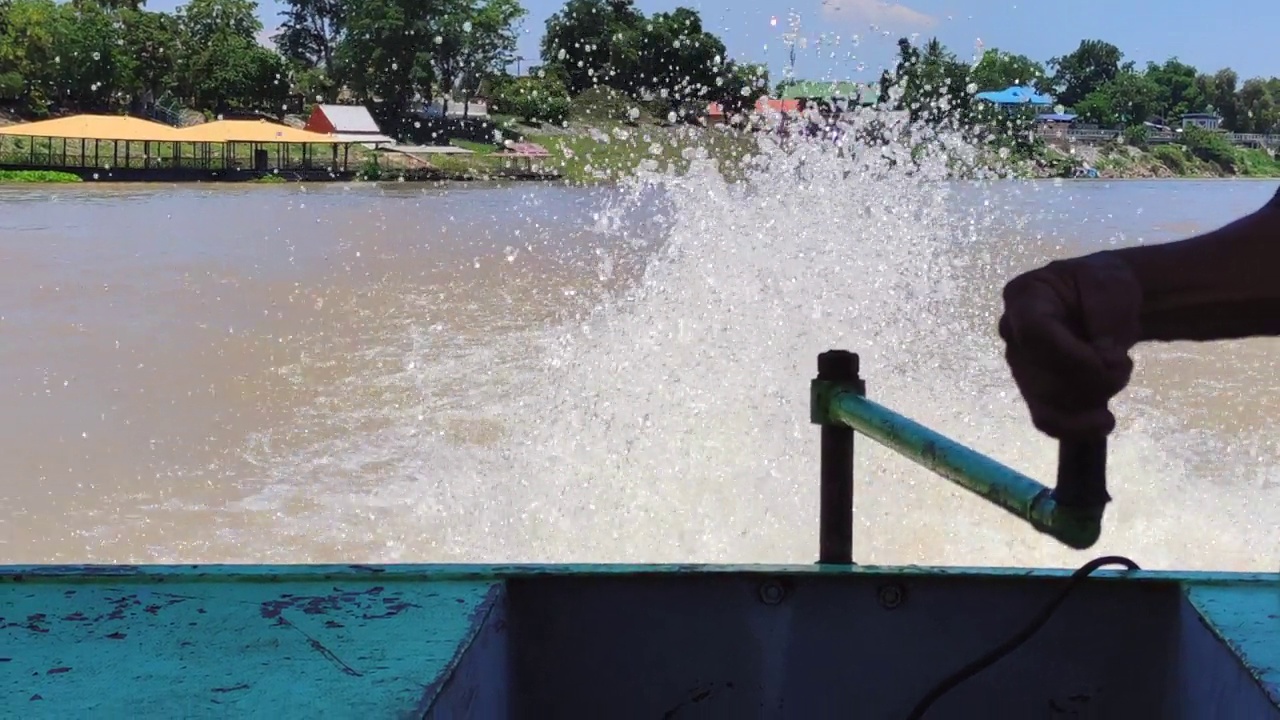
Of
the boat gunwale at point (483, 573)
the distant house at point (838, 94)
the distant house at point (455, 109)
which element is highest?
the distant house at point (455, 109)

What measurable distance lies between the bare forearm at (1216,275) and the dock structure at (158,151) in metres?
39.2

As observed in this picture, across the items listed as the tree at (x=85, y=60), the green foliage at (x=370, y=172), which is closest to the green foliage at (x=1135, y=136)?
the green foliage at (x=370, y=172)

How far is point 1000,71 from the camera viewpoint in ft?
199

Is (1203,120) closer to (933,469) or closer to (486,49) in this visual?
(486,49)

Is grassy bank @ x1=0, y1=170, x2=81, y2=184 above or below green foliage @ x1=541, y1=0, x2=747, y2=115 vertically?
below

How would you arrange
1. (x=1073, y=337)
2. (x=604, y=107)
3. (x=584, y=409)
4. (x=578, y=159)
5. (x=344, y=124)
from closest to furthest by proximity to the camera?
(x=1073, y=337)
(x=584, y=409)
(x=604, y=107)
(x=578, y=159)
(x=344, y=124)

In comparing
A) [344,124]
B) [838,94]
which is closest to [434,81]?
[344,124]

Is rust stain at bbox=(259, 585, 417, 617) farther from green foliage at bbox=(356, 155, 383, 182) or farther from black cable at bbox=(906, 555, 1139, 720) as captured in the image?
green foliage at bbox=(356, 155, 383, 182)

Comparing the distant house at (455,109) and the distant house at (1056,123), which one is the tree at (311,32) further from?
the distant house at (1056,123)

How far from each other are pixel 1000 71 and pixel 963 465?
206 ft

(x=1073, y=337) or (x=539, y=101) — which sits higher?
(x=539, y=101)

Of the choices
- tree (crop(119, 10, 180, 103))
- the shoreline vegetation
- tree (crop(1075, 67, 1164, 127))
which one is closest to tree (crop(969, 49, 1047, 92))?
the shoreline vegetation

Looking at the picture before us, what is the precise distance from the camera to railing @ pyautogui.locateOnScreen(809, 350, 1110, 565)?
1063mm

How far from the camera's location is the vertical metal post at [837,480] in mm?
2031
